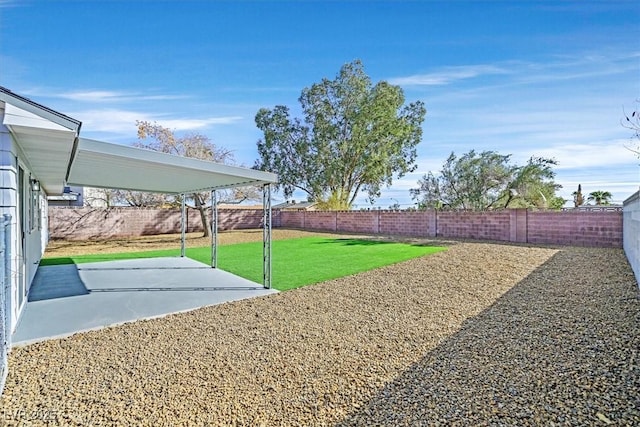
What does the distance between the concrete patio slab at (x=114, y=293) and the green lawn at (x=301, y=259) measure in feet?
2.90

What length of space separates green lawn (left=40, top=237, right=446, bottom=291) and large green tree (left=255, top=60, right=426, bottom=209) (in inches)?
450

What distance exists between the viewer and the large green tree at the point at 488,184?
71.2 ft

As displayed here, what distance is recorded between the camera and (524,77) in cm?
1123

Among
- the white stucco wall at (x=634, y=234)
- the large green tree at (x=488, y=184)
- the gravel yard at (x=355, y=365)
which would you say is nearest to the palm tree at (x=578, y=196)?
the large green tree at (x=488, y=184)

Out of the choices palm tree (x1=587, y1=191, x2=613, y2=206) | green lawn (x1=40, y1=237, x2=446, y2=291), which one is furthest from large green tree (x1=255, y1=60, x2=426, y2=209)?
palm tree (x1=587, y1=191, x2=613, y2=206)

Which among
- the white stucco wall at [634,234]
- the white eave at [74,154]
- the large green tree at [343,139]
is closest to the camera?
the white eave at [74,154]

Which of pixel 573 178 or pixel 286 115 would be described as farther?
pixel 286 115

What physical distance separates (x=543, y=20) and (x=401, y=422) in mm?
10184

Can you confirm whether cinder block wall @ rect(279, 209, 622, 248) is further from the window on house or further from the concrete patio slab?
the window on house

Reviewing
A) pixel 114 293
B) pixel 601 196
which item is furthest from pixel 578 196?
pixel 114 293

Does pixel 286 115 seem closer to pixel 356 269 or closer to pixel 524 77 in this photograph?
pixel 524 77

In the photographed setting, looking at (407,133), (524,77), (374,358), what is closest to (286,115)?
(407,133)

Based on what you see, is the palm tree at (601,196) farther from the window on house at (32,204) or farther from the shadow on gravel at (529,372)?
the window on house at (32,204)

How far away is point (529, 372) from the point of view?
347 cm
